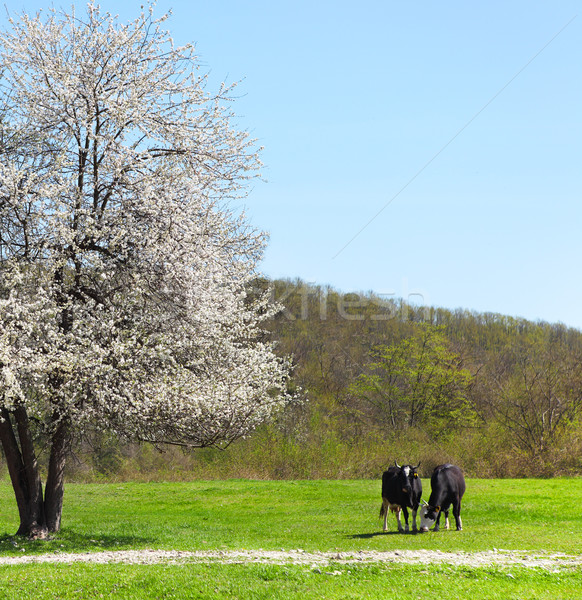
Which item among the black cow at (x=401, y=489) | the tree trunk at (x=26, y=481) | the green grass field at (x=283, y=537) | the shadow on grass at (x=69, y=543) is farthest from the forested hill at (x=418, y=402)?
the tree trunk at (x=26, y=481)

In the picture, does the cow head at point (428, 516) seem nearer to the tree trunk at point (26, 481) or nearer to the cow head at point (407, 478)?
the cow head at point (407, 478)

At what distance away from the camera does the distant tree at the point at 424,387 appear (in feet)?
134

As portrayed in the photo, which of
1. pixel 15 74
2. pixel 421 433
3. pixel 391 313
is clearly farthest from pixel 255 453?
pixel 391 313

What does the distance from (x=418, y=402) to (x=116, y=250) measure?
101 feet

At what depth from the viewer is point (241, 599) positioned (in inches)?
345

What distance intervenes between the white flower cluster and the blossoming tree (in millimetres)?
39

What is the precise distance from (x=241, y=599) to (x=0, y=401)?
243 inches

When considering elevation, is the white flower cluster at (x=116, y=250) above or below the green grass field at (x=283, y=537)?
above

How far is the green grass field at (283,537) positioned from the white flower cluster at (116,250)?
9.87 feet

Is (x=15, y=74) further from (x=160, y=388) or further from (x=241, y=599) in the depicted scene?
(x=241, y=599)

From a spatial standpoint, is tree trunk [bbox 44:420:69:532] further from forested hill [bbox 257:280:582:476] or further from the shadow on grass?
forested hill [bbox 257:280:582:476]

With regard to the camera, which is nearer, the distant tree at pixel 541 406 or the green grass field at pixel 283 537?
the green grass field at pixel 283 537

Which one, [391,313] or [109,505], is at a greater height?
[391,313]

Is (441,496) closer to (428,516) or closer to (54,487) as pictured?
(428,516)
